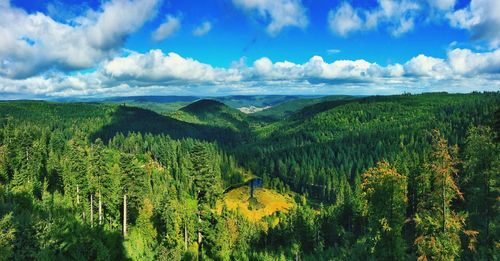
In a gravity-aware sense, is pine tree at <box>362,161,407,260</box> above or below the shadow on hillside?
above

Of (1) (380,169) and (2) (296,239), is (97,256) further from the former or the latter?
(2) (296,239)

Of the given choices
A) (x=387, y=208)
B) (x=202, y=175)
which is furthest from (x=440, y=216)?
(x=202, y=175)

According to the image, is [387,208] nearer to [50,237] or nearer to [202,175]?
[202,175]

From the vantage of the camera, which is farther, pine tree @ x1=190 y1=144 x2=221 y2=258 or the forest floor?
the forest floor

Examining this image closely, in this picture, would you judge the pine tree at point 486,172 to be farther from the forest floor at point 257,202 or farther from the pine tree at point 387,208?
the forest floor at point 257,202

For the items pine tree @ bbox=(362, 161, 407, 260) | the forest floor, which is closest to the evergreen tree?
pine tree @ bbox=(362, 161, 407, 260)

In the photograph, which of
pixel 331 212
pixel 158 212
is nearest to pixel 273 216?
pixel 331 212

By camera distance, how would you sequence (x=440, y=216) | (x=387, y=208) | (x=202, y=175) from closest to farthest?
1. (x=440, y=216)
2. (x=387, y=208)
3. (x=202, y=175)

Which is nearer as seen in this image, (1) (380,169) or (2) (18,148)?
(1) (380,169)

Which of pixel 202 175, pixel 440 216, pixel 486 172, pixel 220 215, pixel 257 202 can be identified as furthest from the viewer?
pixel 257 202

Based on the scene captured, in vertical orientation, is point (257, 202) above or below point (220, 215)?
below

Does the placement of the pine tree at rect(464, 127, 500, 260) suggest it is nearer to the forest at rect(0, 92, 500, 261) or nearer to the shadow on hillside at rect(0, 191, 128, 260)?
the forest at rect(0, 92, 500, 261)
